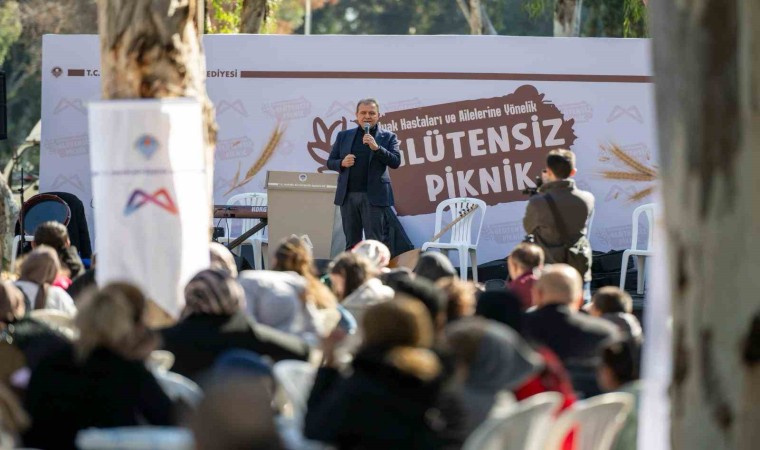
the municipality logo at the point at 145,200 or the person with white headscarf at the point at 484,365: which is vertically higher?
the municipality logo at the point at 145,200

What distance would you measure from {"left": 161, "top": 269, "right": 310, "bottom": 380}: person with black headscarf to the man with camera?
3.98m

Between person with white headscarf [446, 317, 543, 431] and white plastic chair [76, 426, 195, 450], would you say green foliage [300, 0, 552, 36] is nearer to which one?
person with white headscarf [446, 317, 543, 431]

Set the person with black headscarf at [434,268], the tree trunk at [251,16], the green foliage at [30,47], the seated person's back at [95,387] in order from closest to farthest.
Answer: the seated person's back at [95,387] → the person with black headscarf at [434,268] → the tree trunk at [251,16] → the green foliage at [30,47]

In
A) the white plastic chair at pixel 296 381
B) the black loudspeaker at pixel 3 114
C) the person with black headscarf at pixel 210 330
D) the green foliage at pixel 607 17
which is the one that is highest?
the green foliage at pixel 607 17

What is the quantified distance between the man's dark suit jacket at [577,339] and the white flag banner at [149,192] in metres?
1.64

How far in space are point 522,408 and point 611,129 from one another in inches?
383

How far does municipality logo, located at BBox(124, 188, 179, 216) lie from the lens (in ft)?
21.2

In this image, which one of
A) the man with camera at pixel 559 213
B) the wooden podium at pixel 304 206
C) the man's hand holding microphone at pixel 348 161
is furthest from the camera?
the wooden podium at pixel 304 206

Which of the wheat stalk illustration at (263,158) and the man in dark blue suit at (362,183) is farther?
the wheat stalk illustration at (263,158)

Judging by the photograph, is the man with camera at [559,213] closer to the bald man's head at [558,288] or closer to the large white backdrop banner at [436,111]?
the bald man's head at [558,288]

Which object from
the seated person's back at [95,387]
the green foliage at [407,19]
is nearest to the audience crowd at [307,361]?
the seated person's back at [95,387]

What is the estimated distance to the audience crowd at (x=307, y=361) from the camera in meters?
4.31

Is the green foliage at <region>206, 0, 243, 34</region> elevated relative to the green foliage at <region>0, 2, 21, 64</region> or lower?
lower

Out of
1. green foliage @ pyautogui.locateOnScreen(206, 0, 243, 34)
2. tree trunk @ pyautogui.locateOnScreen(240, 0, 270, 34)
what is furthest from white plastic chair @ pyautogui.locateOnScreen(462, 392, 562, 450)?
tree trunk @ pyautogui.locateOnScreen(240, 0, 270, 34)
